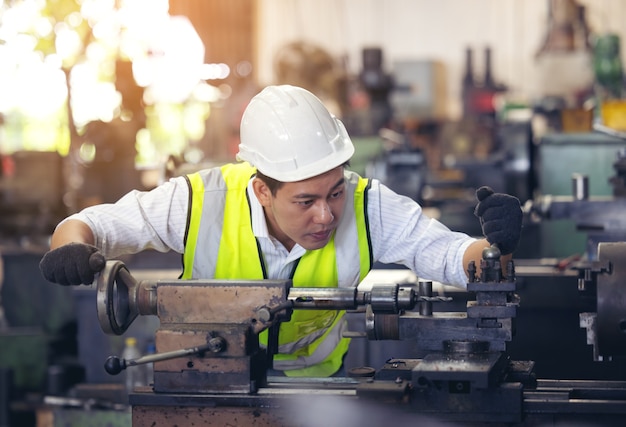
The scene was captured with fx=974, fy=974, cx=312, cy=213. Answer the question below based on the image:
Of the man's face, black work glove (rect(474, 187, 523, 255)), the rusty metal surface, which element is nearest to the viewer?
the rusty metal surface

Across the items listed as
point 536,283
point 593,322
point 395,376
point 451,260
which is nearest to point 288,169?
point 451,260

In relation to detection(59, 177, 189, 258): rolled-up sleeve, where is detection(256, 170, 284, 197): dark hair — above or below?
above

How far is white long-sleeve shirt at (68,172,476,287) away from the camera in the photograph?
7.07ft

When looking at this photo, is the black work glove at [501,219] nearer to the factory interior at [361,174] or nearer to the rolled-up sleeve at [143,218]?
the factory interior at [361,174]

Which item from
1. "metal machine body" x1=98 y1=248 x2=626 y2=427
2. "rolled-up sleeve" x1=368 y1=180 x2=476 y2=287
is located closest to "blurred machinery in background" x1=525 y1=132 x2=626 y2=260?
"rolled-up sleeve" x1=368 y1=180 x2=476 y2=287

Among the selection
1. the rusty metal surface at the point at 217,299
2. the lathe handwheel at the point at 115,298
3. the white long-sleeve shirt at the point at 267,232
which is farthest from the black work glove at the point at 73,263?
the white long-sleeve shirt at the point at 267,232

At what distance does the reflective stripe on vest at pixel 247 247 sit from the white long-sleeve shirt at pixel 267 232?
3cm

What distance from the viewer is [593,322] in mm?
1766

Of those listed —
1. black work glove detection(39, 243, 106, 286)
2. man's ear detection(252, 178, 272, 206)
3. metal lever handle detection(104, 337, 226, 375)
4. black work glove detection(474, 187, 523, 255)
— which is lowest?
metal lever handle detection(104, 337, 226, 375)

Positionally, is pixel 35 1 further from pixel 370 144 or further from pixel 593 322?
pixel 593 322

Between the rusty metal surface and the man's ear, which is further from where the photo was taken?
the man's ear

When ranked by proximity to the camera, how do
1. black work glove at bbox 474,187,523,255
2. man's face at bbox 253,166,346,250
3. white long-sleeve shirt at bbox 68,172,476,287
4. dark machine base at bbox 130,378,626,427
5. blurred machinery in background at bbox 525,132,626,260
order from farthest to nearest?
blurred machinery in background at bbox 525,132,626,260 < white long-sleeve shirt at bbox 68,172,476,287 < man's face at bbox 253,166,346,250 < black work glove at bbox 474,187,523,255 < dark machine base at bbox 130,378,626,427

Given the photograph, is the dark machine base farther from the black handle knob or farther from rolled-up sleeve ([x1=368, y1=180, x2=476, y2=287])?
rolled-up sleeve ([x1=368, y1=180, x2=476, y2=287])

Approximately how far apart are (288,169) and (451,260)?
1.38 feet
